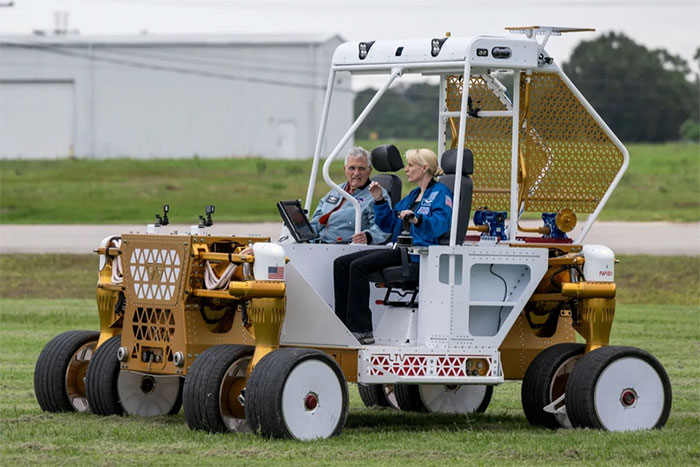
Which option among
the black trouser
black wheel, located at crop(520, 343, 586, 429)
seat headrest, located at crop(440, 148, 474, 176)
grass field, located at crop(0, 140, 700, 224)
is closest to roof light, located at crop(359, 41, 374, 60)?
seat headrest, located at crop(440, 148, 474, 176)

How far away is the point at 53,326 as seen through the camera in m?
18.8

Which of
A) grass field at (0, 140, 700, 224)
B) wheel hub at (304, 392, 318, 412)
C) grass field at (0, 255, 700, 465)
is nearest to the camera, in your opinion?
grass field at (0, 255, 700, 465)

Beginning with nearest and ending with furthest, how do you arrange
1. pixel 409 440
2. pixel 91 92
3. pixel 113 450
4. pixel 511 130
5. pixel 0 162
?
pixel 113 450
pixel 409 440
pixel 511 130
pixel 0 162
pixel 91 92

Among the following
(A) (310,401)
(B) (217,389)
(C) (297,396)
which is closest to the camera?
(C) (297,396)

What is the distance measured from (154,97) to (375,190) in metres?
53.5

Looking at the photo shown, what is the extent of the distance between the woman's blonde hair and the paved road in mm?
15134

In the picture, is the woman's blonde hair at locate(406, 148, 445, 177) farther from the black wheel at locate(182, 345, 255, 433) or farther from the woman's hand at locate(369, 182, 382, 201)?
the black wheel at locate(182, 345, 255, 433)

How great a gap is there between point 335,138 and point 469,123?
140 feet

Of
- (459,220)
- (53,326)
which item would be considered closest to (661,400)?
(459,220)

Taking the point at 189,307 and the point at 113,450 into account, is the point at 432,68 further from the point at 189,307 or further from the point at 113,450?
the point at 113,450

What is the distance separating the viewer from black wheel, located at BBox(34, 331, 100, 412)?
12.0 meters

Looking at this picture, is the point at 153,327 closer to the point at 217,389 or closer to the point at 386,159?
the point at 217,389

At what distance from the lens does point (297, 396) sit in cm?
1036

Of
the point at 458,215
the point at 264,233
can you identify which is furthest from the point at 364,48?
the point at 264,233
